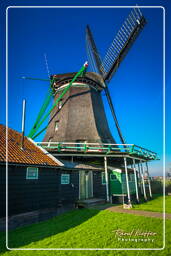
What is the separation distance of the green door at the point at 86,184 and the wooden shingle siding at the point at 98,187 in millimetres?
384

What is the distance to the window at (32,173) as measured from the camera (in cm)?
1004

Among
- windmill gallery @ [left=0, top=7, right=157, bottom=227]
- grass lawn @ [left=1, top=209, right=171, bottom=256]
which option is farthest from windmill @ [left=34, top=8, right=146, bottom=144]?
grass lawn @ [left=1, top=209, right=171, bottom=256]

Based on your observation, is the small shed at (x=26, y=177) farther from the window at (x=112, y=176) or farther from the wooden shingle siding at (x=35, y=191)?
the window at (x=112, y=176)

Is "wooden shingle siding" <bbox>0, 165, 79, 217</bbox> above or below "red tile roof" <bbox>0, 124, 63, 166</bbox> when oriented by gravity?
below

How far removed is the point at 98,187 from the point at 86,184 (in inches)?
64.4

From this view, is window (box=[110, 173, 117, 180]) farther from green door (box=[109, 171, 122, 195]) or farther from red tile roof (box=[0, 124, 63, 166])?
red tile roof (box=[0, 124, 63, 166])

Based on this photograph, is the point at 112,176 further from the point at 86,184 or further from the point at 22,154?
the point at 22,154

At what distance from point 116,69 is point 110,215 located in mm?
17866

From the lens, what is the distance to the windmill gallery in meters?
10.1

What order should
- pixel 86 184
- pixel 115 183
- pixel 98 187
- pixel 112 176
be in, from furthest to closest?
1. pixel 112 176
2. pixel 115 183
3. pixel 98 187
4. pixel 86 184

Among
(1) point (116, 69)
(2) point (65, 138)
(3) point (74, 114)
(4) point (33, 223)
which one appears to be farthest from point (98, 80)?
(4) point (33, 223)

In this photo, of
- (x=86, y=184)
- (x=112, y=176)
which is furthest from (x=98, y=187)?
(x=112, y=176)

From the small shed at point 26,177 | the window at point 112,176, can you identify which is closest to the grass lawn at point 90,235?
the small shed at point 26,177

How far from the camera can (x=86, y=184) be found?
583 inches
